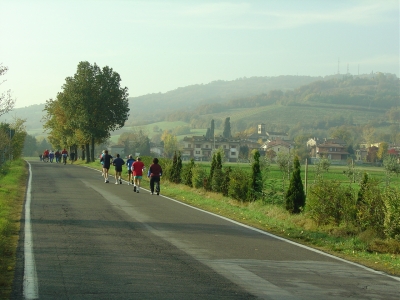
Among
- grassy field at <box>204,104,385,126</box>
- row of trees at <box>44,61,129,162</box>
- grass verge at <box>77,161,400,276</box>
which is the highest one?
grassy field at <box>204,104,385,126</box>

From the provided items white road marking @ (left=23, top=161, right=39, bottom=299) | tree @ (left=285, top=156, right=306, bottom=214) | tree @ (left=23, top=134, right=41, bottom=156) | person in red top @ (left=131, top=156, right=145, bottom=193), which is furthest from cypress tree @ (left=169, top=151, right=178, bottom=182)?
tree @ (left=23, top=134, right=41, bottom=156)

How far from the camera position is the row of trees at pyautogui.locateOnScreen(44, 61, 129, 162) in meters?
63.7

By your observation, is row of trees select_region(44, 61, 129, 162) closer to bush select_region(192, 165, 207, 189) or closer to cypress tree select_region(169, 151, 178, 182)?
cypress tree select_region(169, 151, 178, 182)

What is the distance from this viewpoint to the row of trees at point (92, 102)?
6369cm

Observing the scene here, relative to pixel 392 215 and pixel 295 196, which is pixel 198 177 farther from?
pixel 392 215

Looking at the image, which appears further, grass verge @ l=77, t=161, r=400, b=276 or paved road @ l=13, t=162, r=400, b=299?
grass verge @ l=77, t=161, r=400, b=276

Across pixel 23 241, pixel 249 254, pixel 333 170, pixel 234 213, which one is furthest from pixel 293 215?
pixel 333 170

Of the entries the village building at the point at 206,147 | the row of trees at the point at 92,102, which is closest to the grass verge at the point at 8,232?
the row of trees at the point at 92,102

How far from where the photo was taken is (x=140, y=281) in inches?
312

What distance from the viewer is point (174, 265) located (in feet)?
30.1

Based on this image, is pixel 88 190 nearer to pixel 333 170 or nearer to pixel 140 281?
pixel 140 281

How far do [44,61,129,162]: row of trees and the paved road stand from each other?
162 feet

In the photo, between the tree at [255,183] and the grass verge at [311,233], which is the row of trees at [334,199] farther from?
the grass verge at [311,233]

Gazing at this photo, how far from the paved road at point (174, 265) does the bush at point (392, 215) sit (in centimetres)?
230
